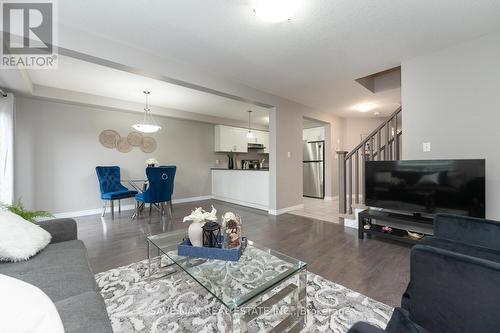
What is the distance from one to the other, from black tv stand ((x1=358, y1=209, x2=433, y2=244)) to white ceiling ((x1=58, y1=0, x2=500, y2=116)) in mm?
2111

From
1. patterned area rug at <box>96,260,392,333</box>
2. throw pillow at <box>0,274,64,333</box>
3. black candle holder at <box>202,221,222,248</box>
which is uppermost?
throw pillow at <box>0,274,64,333</box>

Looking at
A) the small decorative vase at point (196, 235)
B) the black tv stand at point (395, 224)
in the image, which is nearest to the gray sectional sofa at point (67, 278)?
the small decorative vase at point (196, 235)

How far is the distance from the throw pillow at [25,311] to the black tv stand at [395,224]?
3.19 meters

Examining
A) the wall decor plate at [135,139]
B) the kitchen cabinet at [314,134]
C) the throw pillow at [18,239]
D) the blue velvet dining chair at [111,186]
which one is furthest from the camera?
the kitchen cabinet at [314,134]

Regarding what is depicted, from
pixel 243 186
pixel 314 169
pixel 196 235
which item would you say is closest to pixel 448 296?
pixel 196 235

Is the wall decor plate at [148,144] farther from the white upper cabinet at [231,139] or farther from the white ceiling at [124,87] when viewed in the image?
the white upper cabinet at [231,139]

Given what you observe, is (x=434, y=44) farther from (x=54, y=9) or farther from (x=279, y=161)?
(x=54, y=9)

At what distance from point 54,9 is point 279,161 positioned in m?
3.74

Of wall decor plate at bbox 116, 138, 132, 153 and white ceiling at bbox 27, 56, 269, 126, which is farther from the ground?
white ceiling at bbox 27, 56, 269, 126

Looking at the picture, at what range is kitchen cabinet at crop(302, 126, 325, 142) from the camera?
6.55 metres

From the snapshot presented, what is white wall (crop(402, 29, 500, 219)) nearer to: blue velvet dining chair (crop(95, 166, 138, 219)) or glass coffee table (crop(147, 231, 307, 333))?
glass coffee table (crop(147, 231, 307, 333))

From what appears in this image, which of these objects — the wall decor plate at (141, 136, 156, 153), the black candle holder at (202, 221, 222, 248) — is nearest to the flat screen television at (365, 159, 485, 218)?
the black candle holder at (202, 221, 222, 248)

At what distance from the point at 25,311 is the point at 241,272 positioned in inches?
40.0

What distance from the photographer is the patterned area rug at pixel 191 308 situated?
1402 mm
